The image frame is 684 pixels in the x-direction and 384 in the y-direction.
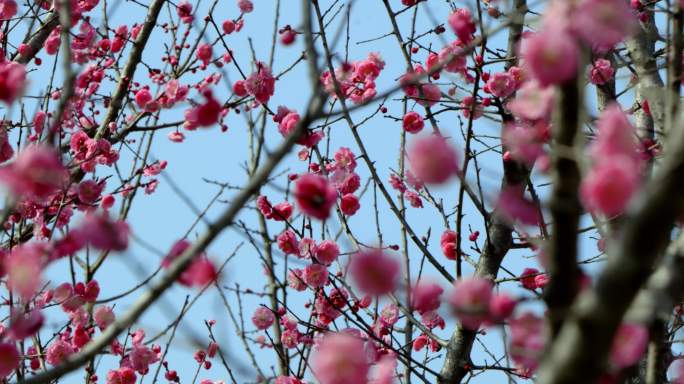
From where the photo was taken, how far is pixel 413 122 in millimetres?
4941

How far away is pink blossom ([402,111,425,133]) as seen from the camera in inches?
194

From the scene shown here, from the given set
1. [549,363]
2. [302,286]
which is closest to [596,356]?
[549,363]

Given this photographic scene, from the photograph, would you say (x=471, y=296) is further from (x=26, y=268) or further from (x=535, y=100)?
(x=26, y=268)

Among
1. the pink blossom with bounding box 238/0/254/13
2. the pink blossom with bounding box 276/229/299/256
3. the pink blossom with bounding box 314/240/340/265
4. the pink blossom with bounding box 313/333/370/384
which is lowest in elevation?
the pink blossom with bounding box 313/333/370/384

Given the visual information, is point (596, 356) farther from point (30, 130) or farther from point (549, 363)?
point (30, 130)

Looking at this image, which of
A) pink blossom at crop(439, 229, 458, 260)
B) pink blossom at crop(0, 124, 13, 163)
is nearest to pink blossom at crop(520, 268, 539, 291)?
pink blossom at crop(439, 229, 458, 260)

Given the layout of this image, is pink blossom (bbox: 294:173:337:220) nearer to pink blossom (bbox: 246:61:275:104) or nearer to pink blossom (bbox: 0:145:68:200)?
pink blossom (bbox: 0:145:68:200)

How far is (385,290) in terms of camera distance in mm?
2219

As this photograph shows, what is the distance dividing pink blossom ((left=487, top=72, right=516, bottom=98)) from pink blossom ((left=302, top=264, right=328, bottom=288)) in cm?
138

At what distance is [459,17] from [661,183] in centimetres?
260

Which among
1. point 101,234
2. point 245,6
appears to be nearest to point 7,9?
point 245,6

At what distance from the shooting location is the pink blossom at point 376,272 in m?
2.20

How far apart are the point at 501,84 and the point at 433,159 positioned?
2295 millimetres

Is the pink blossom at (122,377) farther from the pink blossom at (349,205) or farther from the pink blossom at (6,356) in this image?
the pink blossom at (6,356)
